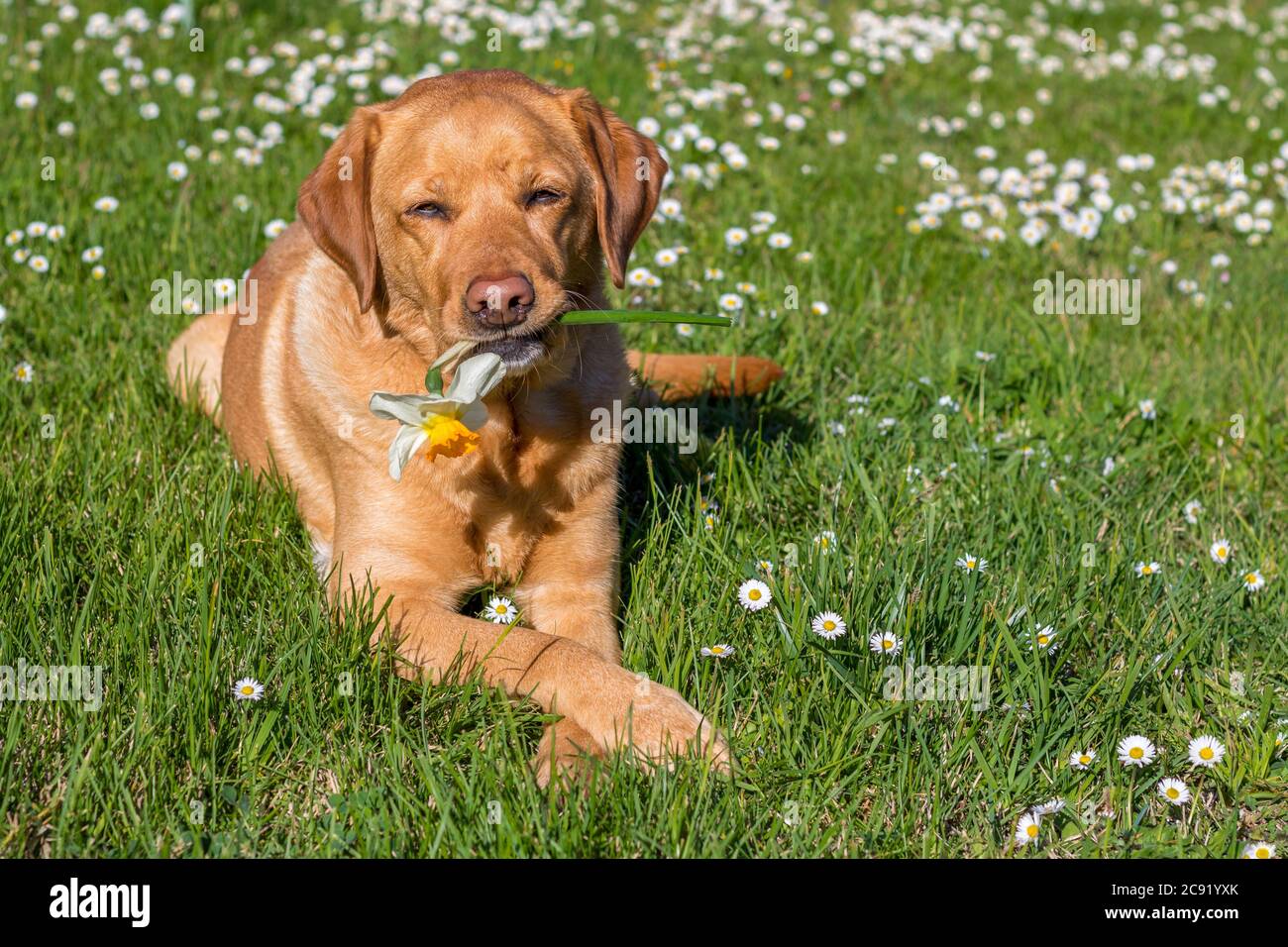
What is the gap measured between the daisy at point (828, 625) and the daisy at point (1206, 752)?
2.84 feet

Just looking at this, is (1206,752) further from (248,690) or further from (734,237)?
(734,237)

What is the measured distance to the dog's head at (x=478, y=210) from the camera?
3141 mm

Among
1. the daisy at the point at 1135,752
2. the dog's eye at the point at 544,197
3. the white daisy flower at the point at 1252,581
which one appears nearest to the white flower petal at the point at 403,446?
the dog's eye at the point at 544,197

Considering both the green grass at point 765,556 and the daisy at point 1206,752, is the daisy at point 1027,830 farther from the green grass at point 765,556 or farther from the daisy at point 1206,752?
the daisy at point 1206,752

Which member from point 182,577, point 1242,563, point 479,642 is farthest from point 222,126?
point 1242,563

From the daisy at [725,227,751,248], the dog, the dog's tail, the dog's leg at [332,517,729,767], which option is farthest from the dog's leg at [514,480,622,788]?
the daisy at [725,227,751,248]

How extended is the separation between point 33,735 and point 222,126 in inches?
171

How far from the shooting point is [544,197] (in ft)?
11.0

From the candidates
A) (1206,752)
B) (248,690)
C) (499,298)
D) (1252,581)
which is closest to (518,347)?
(499,298)

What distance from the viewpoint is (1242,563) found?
3939mm

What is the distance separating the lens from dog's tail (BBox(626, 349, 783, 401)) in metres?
4.66

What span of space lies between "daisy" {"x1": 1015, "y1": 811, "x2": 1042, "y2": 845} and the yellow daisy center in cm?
153

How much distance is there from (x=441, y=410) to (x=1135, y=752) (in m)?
1.82

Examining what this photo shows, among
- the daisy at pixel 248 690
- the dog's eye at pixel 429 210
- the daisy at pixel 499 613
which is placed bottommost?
the daisy at pixel 499 613
